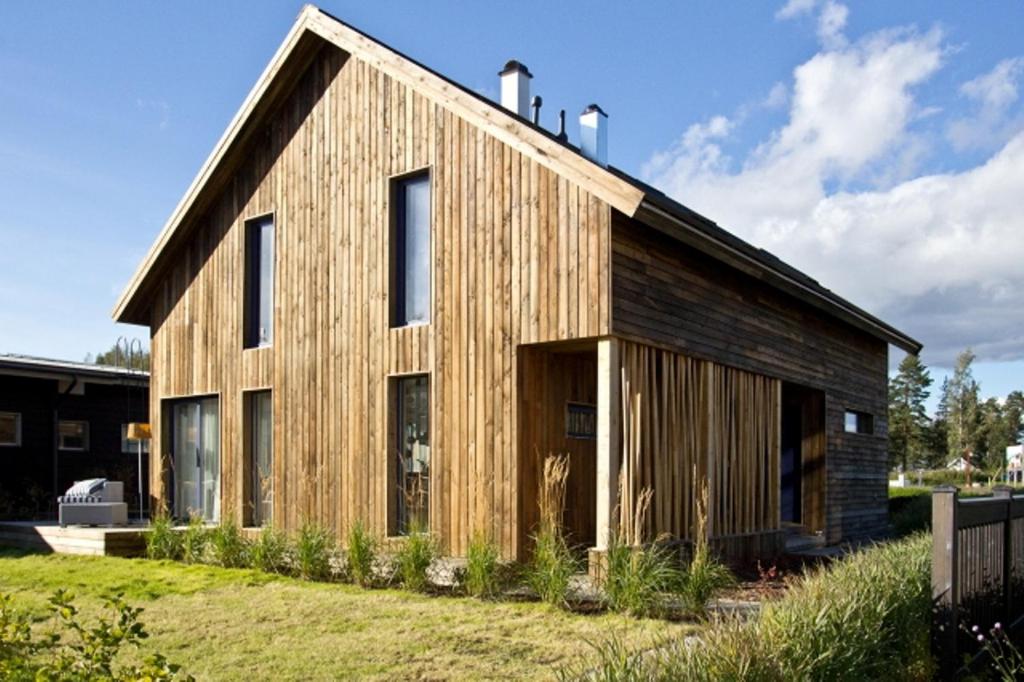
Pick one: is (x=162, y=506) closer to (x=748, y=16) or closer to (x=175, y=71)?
(x=175, y=71)

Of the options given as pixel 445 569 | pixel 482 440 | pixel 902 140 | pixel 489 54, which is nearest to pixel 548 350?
pixel 482 440

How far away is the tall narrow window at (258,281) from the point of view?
12.8m

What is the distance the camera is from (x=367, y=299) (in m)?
11.2

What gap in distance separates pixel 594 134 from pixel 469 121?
2031 mm

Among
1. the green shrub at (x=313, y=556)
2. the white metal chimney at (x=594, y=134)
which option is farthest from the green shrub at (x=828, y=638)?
the white metal chimney at (x=594, y=134)

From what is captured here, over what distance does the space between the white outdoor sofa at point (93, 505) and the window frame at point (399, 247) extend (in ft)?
16.8

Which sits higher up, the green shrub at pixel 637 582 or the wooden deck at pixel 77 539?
the green shrub at pixel 637 582

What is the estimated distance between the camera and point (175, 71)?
32.0 feet

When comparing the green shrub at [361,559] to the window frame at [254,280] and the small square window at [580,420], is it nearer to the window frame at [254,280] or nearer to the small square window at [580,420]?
the small square window at [580,420]

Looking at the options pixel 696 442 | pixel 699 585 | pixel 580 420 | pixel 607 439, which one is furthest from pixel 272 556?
pixel 699 585

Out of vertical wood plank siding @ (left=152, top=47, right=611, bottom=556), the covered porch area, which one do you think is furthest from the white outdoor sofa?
the covered porch area

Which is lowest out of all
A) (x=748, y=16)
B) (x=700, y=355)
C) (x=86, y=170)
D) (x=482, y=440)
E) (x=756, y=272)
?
(x=482, y=440)

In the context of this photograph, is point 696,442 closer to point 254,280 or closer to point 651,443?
point 651,443

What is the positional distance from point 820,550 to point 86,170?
10840 mm
